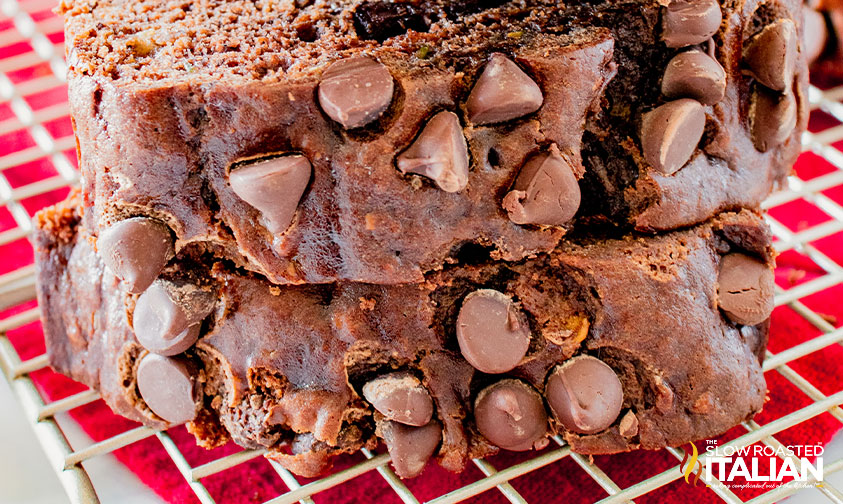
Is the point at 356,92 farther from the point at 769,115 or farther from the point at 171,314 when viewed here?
the point at 769,115

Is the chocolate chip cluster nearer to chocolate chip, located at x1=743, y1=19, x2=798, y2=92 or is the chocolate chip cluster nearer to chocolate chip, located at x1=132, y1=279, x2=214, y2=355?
chocolate chip, located at x1=743, y1=19, x2=798, y2=92

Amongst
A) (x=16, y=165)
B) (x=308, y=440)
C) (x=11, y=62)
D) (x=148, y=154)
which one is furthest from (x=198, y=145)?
(x=11, y=62)

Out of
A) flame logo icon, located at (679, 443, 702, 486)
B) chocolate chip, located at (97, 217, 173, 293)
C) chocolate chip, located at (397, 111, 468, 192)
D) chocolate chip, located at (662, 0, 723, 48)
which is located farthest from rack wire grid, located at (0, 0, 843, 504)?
chocolate chip, located at (662, 0, 723, 48)

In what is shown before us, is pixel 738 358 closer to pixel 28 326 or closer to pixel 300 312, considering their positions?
pixel 300 312

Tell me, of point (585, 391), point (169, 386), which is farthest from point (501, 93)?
point (169, 386)

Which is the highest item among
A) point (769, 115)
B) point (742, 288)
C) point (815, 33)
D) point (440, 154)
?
point (440, 154)

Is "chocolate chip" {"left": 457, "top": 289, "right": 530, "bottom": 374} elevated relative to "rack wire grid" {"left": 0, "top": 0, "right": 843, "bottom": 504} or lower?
elevated
